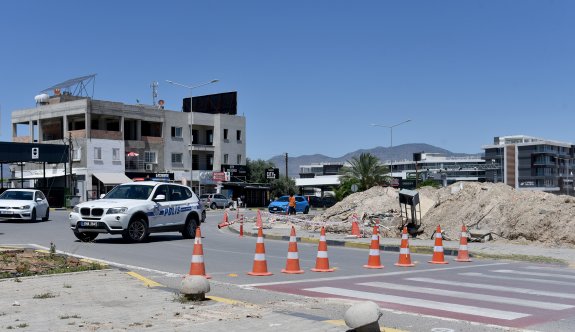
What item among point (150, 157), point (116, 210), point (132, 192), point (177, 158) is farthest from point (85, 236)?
point (177, 158)

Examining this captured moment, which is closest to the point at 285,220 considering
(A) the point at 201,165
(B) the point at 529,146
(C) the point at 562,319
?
(C) the point at 562,319

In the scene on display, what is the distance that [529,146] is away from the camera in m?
162

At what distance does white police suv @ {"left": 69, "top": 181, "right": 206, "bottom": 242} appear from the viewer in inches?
774

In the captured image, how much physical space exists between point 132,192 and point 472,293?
41.8 feet

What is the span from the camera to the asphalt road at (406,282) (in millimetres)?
8875

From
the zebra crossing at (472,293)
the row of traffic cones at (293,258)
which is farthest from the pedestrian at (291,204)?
the zebra crossing at (472,293)

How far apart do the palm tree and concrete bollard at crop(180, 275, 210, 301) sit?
207 feet

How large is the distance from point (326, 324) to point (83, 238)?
14.1 m

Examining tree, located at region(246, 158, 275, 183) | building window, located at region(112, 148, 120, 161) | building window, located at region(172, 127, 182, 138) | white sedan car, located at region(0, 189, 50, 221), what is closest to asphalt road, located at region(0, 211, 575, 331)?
white sedan car, located at region(0, 189, 50, 221)

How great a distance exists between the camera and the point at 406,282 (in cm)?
1233

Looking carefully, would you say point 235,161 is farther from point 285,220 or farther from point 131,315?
point 131,315

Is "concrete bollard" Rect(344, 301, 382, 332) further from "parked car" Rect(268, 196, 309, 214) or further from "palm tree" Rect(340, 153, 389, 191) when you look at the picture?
"palm tree" Rect(340, 153, 389, 191)

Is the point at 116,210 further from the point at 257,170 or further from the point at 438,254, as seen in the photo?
the point at 257,170

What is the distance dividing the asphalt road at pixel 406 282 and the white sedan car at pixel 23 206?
38.8 feet
